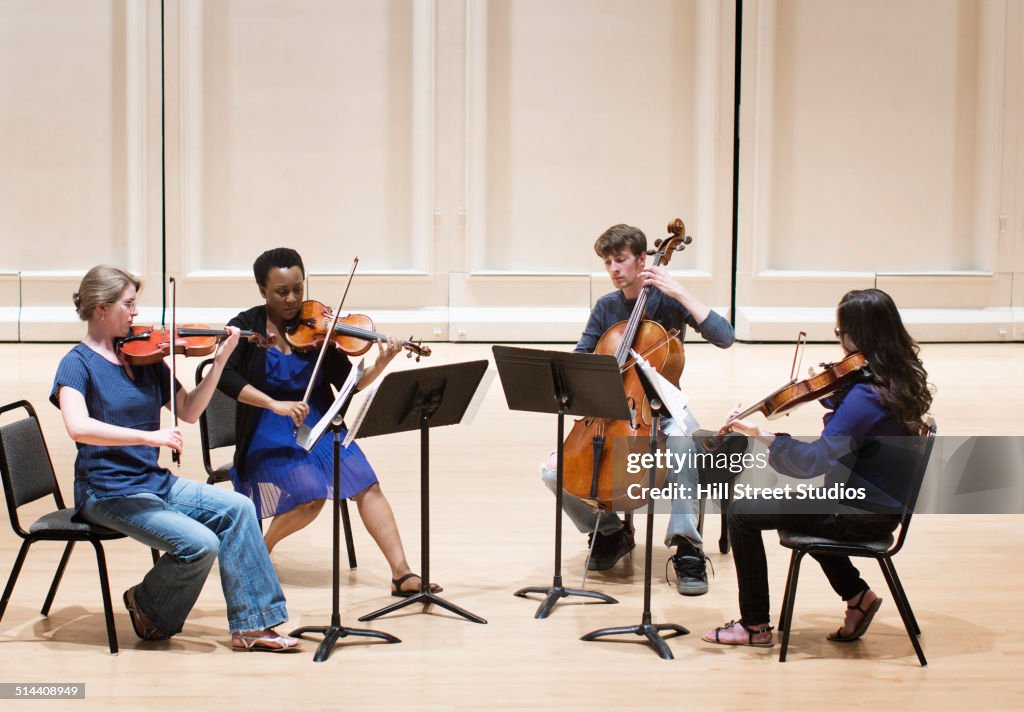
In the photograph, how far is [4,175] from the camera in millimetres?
9547

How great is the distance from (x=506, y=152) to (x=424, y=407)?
6.49 metres

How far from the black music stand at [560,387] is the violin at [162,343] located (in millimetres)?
823

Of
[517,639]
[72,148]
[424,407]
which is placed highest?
[72,148]

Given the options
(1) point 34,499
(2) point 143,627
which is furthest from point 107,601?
(1) point 34,499

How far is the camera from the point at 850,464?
320 centimetres

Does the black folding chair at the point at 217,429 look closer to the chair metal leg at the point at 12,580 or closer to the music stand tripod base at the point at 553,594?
the music stand tripod base at the point at 553,594

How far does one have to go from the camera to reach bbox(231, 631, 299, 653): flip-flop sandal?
3.26 metres

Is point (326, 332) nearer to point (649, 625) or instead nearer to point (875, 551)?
point (649, 625)

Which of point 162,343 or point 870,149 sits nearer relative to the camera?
point 162,343

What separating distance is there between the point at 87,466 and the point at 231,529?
1.39 ft

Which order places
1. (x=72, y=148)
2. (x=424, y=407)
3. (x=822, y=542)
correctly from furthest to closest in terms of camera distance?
(x=72, y=148) → (x=424, y=407) → (x=822, y=542)

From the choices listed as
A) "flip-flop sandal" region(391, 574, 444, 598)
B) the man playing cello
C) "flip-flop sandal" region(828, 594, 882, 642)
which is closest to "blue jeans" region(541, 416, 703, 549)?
the man playing cello

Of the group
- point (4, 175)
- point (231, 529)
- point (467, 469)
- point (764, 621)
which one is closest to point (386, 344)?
point (231, 529)

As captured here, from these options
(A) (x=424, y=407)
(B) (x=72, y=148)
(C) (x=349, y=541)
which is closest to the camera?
(A) (x=424, y=407)
